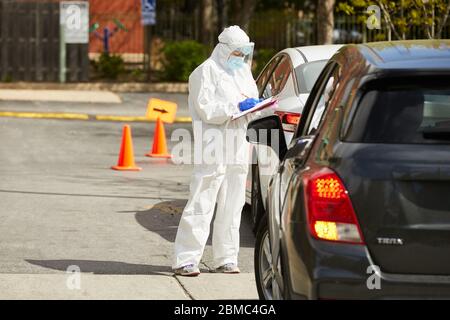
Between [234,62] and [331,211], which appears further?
[234,62]

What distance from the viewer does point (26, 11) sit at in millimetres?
30484

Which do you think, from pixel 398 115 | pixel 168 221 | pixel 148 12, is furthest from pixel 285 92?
pixel 148 12

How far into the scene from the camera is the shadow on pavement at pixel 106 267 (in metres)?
9.34

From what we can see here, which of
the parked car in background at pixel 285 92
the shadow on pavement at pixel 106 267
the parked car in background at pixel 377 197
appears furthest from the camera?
the parked car in background at pixel 285 92

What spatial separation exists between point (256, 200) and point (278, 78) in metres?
1.22

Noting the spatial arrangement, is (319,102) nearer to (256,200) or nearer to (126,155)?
(256,200)

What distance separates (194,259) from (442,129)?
3.59 m

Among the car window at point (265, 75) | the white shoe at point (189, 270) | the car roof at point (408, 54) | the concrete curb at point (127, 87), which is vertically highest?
the car roof at point (408, 54)

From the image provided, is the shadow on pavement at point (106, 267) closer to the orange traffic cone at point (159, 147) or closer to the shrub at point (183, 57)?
the orange traffic cone at point (159, 147)

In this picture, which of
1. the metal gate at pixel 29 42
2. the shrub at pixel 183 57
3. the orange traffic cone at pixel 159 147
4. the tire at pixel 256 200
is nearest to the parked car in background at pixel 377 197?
the tire at pixel 256 200

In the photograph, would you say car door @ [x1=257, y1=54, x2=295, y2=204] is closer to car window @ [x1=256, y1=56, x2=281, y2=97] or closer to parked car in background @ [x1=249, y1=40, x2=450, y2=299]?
car window @ [x1=256, y1=56, x2=281, y2=97]

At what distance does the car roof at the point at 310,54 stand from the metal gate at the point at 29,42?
19.7 m

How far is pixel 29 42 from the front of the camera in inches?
1204
